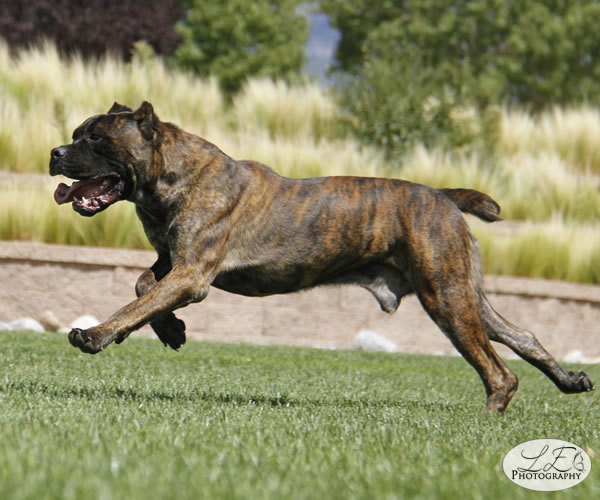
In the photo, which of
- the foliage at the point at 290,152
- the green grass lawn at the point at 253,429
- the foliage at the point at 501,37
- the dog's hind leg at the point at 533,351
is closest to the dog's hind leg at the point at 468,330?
the green grass lawn at the point at 253,429

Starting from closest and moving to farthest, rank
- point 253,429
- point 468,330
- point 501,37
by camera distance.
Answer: point 253,429
point 468,330
point 501,37

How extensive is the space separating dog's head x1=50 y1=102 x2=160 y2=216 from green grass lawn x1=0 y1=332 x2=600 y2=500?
3.45 feet

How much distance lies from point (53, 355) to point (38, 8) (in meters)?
20.7

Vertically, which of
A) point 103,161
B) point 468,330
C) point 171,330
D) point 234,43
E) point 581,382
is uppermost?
point 103,161

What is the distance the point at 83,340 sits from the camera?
429 centimetres

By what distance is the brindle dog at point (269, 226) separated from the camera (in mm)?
4797


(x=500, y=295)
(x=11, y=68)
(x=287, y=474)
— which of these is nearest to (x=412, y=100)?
(x=500, y=295)

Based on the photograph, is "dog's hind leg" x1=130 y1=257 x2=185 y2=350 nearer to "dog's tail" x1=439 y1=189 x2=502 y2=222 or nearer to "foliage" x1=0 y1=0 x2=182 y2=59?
"dog's tail" x1=439 y1=189 x2=502 y2=222

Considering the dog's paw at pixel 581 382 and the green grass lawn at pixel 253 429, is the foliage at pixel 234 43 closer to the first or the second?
the green grass lawn at pixel 253 429

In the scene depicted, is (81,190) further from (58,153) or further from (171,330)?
(171,330)

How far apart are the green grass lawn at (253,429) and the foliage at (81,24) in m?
19.7

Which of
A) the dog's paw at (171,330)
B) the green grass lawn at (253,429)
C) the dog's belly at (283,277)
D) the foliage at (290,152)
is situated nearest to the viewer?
the green grass lawn at (253,429)

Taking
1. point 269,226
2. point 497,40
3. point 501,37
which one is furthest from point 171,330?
point 501,37

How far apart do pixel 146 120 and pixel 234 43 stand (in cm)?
2905
